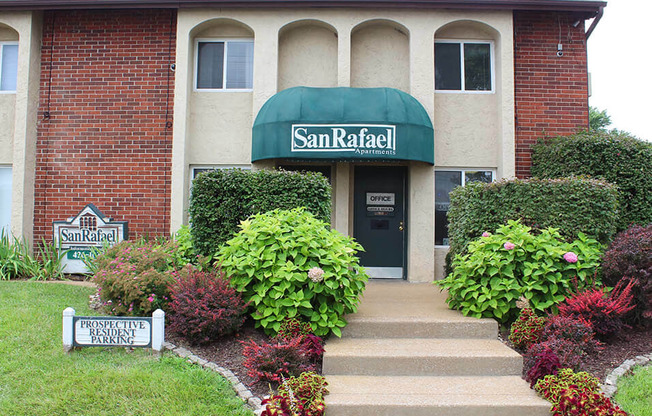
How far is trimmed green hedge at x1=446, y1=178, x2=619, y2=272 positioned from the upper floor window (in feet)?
12.6

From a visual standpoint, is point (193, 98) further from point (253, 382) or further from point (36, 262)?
point (253, 382)

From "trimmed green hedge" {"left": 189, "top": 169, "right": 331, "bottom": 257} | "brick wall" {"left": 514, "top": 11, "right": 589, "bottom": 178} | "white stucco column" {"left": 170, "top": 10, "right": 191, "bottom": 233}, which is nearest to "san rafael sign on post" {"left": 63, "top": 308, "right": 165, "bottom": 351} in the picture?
Result: "trimmed green hedge" {"left": 189, "top": 169, "right": 331, "bottom": 257}

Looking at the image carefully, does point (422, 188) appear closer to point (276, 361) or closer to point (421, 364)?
point (421, 364)

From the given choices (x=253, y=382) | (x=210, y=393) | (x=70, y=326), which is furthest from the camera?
(x=70, y=326)

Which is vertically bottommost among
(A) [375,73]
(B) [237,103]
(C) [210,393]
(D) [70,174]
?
(C) [210,393]

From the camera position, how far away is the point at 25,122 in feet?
32.2

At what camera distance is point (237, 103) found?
1001 centimetres

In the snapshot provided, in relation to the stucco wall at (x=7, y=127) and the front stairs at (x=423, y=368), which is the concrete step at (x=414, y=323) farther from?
the stucco wall at (x=7, y=127)

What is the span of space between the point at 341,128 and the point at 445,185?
107 inches

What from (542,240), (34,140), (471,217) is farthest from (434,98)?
(34,140)

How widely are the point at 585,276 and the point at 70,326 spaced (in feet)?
19.8

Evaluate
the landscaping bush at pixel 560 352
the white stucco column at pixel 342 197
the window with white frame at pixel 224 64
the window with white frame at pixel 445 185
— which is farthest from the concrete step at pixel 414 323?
the window with white frame at pixel 224 64

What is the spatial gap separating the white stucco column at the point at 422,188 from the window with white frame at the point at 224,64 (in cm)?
352

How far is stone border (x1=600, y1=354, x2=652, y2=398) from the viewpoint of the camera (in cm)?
454
